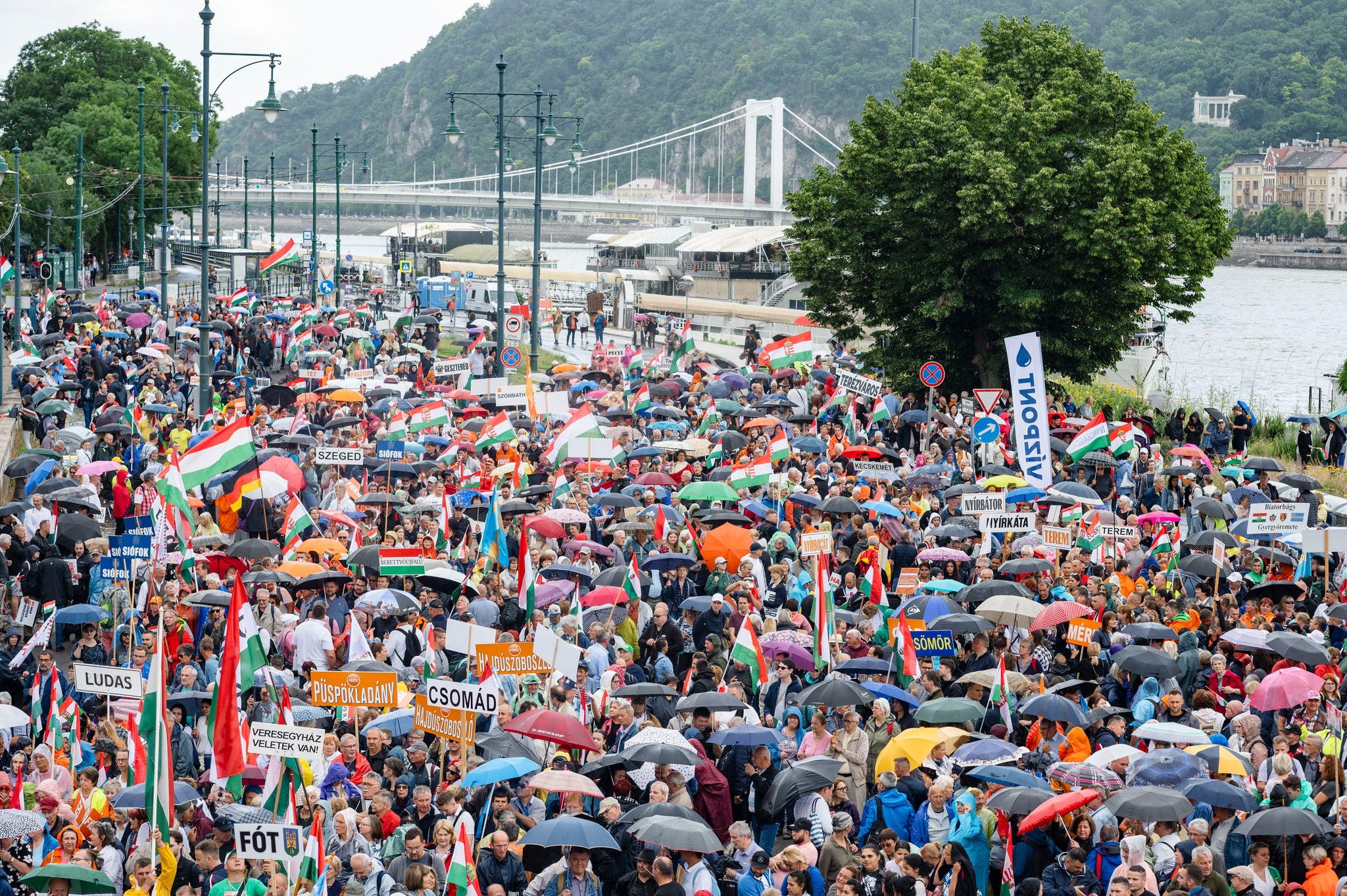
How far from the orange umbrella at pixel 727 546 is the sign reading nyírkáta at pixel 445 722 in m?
6.41

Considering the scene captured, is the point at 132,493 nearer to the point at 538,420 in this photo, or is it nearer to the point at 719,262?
the point at 538,420

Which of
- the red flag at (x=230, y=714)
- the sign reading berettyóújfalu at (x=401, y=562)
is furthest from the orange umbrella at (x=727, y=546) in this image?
the red flag at (x=230, y=714)

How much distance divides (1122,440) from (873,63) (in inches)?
6241

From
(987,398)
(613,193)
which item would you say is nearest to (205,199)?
(987,398)

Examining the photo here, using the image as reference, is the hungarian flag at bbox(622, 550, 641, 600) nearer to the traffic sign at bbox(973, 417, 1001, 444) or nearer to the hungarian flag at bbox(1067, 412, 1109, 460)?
the hungarian flag at bbox(1067, 412, 1109, 460)

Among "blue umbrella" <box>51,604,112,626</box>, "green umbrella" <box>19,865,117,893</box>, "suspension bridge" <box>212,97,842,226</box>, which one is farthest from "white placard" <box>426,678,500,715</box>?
"suspension bridge" <box>212,97,842,226</box>

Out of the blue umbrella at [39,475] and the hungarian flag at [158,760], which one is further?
the blue umbrella at [39,475]

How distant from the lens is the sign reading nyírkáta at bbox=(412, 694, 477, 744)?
11.2 metres

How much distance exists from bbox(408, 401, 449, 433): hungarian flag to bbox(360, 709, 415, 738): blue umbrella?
1288 cm

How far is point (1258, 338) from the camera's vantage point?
91875 millimetres

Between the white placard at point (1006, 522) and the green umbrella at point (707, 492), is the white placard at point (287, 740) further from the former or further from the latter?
the green umbrella at point (707, 492)

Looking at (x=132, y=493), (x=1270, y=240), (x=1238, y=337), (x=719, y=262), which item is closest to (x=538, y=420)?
(x=132, y=493)

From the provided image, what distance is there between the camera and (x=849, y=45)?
18112 cm

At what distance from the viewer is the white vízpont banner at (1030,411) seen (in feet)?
74.6
